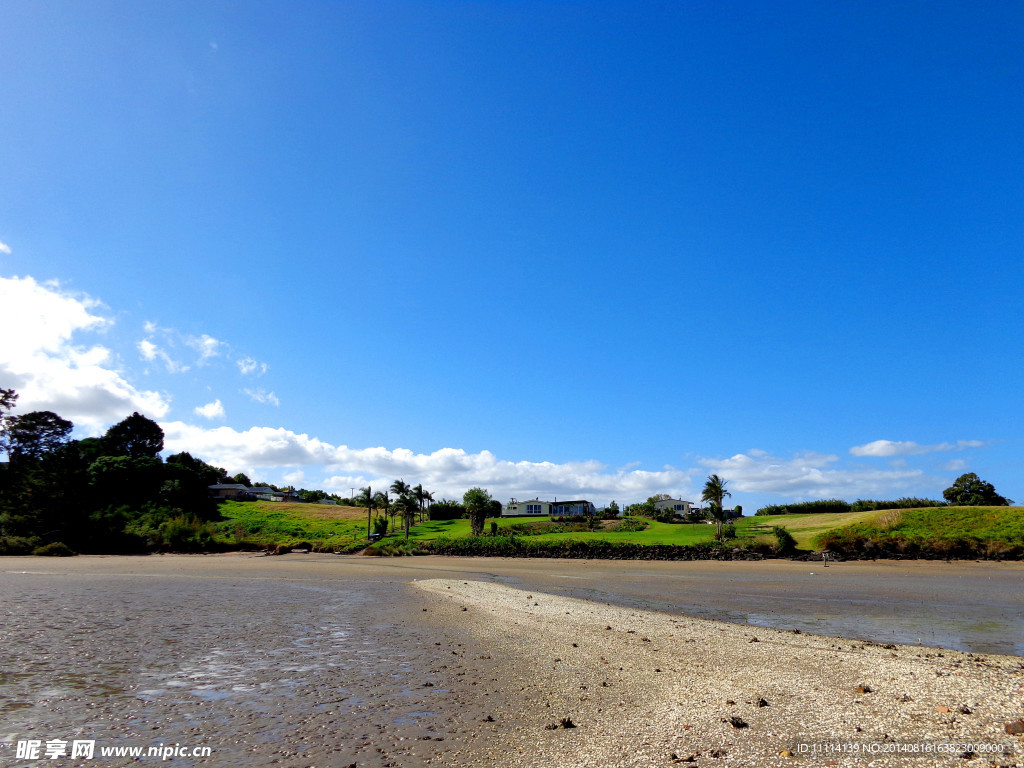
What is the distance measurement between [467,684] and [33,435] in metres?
107

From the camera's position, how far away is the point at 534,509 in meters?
147

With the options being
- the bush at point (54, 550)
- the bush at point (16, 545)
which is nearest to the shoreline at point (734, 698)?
the bush at point (54, 550)

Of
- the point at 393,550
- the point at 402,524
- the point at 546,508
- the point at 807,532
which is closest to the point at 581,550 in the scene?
the point at 393,550

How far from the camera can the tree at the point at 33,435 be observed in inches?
3418

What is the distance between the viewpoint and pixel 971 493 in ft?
291

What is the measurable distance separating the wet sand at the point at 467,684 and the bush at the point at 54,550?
5337 centimetres

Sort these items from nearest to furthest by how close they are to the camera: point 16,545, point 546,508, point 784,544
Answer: point 784,544
point 16,545
point 546,508

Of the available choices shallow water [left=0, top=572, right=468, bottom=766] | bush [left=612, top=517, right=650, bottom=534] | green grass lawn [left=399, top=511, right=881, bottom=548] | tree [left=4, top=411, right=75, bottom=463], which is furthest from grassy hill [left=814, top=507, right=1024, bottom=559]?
tree [left=4, top=411, right=75, bottom=463]

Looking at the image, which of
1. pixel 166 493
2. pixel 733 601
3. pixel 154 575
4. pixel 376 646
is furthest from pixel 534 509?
pixel 376 646

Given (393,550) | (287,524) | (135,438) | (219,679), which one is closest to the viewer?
(219,679)

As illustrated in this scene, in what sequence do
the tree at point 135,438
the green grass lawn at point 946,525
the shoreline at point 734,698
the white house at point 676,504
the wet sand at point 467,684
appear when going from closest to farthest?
the shoreline at point 734,698 → the wet sand at point 467,684 → the green grass lawn at point 946,525 → the tree at point 135,438 → the white house at point 676,504

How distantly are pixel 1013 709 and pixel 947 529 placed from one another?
197 feet

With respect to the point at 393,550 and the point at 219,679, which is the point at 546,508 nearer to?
the point at 393,550

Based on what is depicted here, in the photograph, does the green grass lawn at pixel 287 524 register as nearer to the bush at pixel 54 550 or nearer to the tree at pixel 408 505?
the tree at pixel 408 505
